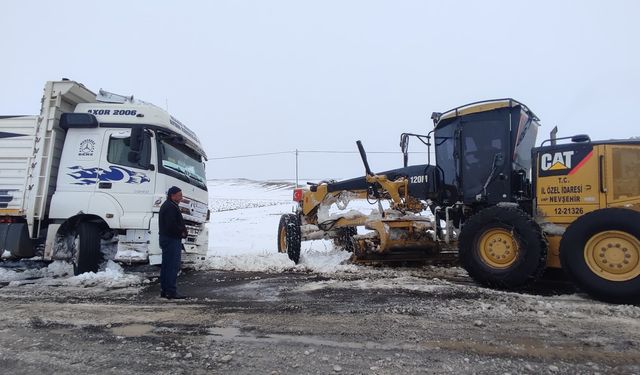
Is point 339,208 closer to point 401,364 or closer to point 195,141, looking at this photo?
point 195,141

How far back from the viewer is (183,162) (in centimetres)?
889

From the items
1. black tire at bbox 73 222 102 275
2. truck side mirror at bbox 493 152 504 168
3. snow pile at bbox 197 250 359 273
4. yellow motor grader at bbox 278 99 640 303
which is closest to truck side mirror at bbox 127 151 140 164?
black tire at bbox 73 222 102 275

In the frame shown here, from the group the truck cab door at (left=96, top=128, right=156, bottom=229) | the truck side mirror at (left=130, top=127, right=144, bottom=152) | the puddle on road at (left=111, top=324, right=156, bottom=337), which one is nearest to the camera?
the puddle on road at (left=111, top=324, right=156, bottom=337)

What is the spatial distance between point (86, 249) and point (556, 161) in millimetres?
7726

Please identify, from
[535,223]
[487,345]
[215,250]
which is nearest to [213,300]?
[487,345]

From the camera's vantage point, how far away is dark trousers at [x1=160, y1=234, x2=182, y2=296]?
6.29 meters

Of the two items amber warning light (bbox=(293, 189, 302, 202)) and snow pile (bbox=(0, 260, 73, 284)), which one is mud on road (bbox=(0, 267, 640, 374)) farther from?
amber warning light (bbox=(293, 189, 302, 202))

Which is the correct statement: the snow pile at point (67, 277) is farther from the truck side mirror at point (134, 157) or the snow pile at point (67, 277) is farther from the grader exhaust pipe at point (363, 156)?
the grader exhaust pipe at point (363, 156)

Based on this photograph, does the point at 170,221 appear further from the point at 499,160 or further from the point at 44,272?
the point at 499,160

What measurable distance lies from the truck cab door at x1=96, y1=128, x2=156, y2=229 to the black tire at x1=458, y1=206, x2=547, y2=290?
17.8ft

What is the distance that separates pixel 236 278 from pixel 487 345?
5009 millimetres

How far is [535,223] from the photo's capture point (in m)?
6.20

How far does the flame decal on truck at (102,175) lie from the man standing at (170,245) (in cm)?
→ 180

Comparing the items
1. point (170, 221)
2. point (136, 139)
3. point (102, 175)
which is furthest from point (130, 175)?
point (170, 221)
